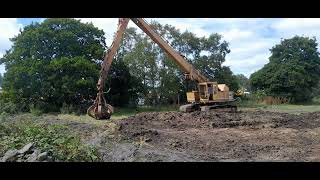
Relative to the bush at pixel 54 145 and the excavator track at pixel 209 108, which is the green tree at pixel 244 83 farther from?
the bush at pixel 54 145

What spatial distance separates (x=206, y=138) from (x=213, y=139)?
282 millimetres

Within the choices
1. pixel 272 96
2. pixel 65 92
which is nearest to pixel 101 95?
pixel 65 92

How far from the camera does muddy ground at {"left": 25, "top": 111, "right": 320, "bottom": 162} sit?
8141mm

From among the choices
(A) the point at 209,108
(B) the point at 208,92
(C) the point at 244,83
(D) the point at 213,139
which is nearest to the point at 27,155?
(D) the point at 213,139

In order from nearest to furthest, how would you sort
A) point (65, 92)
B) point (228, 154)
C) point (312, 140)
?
point (228, 154) → point (312, 140) → point (65, 92)

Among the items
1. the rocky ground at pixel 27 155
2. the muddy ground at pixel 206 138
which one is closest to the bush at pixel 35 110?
the muddy ground at pixel 206 138

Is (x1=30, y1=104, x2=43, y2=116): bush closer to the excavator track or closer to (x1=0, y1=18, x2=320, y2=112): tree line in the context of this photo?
(x1=0, y1=18, x2=320, y2=112): tree line

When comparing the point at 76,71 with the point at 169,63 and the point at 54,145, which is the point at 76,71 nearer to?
the point at 169,63

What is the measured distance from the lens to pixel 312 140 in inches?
416

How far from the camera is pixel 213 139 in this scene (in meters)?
10.8

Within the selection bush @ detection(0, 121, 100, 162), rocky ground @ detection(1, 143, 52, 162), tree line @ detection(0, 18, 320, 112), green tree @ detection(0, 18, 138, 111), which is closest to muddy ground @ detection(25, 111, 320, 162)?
bush @ detection(0, 121, 100, 162)

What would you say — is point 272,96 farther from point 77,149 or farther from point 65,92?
point 77,149
